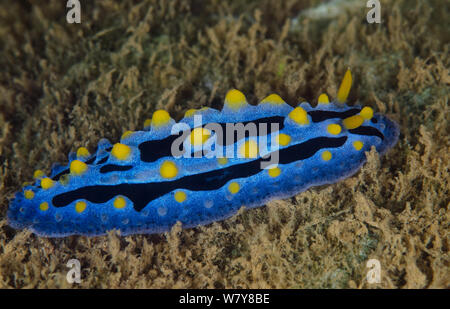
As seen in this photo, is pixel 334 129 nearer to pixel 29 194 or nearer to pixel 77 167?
pixel 77 167

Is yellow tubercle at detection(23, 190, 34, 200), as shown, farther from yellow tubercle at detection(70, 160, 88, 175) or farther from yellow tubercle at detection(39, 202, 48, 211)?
yellow tubercle at detection(70, 160, 88, 175)

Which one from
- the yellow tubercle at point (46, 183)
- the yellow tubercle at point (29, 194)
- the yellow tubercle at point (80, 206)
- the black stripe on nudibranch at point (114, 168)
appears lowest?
the yellow tubercle at point (80, 206)

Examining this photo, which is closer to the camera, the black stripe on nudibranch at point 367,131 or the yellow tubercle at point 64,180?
the yellow tubercle at point 64,180

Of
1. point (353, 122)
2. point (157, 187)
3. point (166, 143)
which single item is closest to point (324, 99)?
point (353, 122)

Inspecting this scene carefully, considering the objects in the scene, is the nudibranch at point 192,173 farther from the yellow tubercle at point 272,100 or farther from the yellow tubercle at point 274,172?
the yellow tubercle at point 272,100

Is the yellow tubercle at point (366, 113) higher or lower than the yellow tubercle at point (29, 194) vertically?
higher

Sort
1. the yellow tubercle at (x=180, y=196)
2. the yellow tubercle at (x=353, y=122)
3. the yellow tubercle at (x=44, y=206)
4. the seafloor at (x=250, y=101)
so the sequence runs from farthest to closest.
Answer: the yellow tubercle at (x=353, y=122)
the yellow tubercle at (x=44, y=206)
the yellow tubercle at (x=180, y=196)
the seafloor at (x=250, y=101)

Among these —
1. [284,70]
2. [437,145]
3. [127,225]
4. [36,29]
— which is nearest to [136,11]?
[36,29]

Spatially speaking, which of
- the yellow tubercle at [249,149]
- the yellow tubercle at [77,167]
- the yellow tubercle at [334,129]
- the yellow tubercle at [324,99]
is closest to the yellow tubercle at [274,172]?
the yellow tubercle at [249,149]
